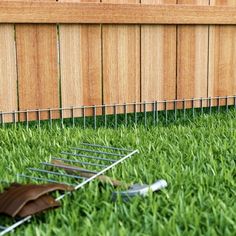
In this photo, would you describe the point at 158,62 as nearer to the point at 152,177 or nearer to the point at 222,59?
the point at 222,59

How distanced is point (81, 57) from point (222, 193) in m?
2.29

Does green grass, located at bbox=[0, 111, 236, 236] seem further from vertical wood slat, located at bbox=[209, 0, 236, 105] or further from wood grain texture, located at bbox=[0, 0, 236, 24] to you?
wood grain texture, located at bbox=[0, 0, 236, 24]

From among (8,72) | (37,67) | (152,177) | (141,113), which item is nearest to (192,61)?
(141,113)

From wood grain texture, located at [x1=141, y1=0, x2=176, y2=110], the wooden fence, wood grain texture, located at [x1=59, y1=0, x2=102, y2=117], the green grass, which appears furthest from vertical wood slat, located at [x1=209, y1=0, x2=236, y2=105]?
wood grain texture, located at [x1=59, y1=0, x2=102, y2=117]

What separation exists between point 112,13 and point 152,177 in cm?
210

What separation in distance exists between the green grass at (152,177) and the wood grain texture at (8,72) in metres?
0.23

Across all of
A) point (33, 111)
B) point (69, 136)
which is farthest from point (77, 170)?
point (33, 111)

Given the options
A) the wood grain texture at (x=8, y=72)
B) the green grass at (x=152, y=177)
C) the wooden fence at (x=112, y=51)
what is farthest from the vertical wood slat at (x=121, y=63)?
the wood grain texture at (x=8, y=72)

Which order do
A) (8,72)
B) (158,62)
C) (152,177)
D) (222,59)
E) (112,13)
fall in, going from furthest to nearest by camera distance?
(222,59) < (158,62) < (112,13) < (8,72) < (152,177)

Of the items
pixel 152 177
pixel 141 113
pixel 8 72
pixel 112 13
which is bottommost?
pixel 152 177

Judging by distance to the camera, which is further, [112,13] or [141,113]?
[141,113]

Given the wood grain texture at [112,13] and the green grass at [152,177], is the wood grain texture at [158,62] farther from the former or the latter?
the green grass at [152,177]

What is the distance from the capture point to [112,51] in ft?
15.5

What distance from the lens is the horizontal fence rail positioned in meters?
4.62
